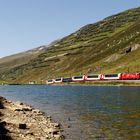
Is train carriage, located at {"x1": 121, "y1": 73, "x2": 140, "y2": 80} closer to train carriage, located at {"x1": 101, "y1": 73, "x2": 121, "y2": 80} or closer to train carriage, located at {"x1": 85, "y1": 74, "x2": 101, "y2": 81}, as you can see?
train carriage, located at {"x1": 101, "y1": 73, "x2": 121, "y2": 80}

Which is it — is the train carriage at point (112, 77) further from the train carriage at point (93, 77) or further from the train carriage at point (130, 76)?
the train carriage at point (130, 76)

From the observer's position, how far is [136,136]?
33.4m

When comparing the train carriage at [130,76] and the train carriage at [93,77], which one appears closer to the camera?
the train carriage at [130,76]

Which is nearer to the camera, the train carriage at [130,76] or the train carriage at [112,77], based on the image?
the train carriage at [130,76]

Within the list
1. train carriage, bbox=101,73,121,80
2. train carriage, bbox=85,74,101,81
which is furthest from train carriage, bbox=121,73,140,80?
train carriage, bbox=85,74,101,81

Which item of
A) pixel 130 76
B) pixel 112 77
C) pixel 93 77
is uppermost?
pixel 130 76

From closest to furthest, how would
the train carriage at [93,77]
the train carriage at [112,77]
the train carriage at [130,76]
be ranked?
the train carriage at [130,76]
the train carriage at [112,77]
the train carriage at [93,77]

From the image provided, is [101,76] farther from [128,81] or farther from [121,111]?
[121,111]

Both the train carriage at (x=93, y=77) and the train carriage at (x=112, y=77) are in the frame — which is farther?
the train carriage at (x=93, y=77)

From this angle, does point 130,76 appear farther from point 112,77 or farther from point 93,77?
point 93,77

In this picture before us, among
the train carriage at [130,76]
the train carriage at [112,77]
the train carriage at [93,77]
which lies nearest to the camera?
the train carriage at [130,76]

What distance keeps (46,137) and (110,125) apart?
11400mm

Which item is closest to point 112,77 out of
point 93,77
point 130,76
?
point 130,76

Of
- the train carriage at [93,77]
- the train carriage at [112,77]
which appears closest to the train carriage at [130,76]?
the train carriage at [112,77]
